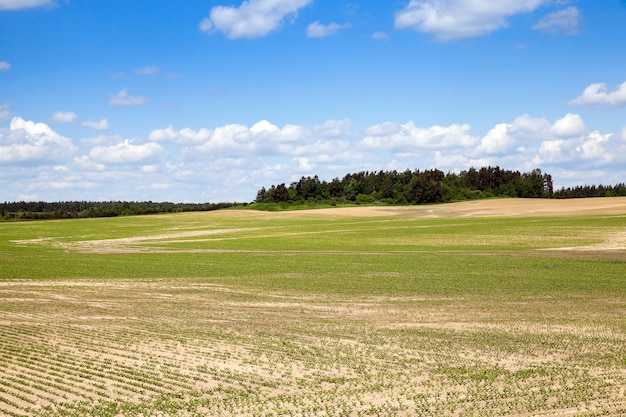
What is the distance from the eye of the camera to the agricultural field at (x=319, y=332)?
16672 millimetres

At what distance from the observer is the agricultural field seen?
54.7ft

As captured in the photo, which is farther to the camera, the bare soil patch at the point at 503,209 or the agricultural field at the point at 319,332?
the bare soil patch at the point at 503,209

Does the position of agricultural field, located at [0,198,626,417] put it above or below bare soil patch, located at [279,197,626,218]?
below

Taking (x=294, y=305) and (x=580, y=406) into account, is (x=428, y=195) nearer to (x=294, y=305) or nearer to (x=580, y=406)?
(x=294, y=305)

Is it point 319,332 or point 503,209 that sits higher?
point 503,209

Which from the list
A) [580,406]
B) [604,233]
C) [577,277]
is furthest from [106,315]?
[604,233]

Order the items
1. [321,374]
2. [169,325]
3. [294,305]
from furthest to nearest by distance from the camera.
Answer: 1. [294,305]
2. [169,325]
3. [321,374]

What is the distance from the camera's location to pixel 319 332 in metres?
25.8

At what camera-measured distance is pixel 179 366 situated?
65.2 ft

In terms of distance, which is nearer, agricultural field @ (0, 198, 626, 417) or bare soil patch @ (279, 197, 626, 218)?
agricultural field @ (0, 198, 626, 417)

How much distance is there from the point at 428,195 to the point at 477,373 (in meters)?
147

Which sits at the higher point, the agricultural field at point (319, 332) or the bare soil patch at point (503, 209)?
the bare soil patch at point (503, 209)

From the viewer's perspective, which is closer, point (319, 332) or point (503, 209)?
point (319, 332)

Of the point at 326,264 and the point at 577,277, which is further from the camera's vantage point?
the point at 326,264
